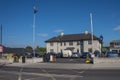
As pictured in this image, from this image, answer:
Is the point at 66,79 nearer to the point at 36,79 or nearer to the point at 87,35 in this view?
the point at 36,79

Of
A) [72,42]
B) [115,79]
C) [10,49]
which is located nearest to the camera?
[115,79]

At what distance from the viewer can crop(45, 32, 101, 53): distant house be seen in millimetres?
72312

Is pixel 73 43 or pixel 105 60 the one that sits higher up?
pixel 73 43

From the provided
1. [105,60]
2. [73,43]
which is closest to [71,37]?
[73,43]

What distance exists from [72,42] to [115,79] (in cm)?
6136

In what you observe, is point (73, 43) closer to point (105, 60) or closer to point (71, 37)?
point (71, 37)

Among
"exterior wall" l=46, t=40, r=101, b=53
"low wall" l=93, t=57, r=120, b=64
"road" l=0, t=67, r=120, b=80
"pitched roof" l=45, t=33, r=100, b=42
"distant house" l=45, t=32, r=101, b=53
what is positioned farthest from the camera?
"pitched roof" l=45, t=33, r=100, b=42

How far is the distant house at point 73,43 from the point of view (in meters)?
72.3

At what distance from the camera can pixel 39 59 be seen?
4072 centimetres

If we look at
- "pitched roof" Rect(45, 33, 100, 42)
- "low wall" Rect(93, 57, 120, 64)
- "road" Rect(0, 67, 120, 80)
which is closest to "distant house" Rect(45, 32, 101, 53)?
"pitched roof" Rect(45, 33, 100, 42)

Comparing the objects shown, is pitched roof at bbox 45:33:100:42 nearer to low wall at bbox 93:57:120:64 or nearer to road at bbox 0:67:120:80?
low wall at bbox 93:57:120:64

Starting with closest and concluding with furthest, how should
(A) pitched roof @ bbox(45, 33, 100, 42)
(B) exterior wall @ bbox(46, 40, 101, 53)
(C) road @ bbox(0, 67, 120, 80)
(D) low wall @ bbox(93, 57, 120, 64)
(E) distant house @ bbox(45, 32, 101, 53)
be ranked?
(C) road @ bbox(0, 67, 120, 80) → (D) low wall @ bbox(93, 57, 120, 64) → (B) exterior wall @ bbox(46, 40, 101, 53) → (E) distant house @ bbox(45, 32, 101, 53) → (A) pitched roof @ bbox(45, 33, 100, 42)

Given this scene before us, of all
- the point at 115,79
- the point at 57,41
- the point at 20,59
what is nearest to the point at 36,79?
the point at 115,79

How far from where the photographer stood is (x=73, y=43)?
75.9 meters
